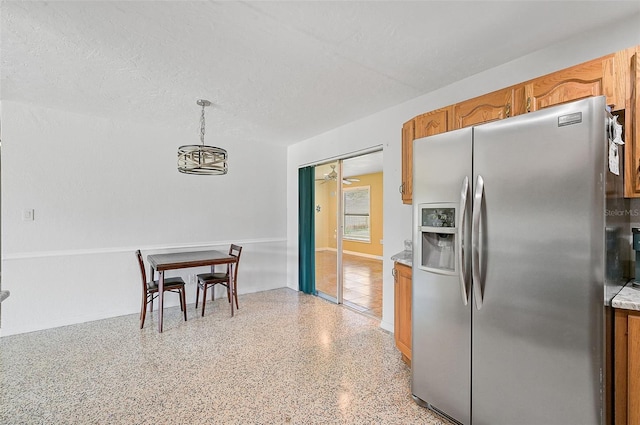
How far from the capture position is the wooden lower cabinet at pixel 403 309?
2.56 m

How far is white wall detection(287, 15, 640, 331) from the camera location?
2.01m

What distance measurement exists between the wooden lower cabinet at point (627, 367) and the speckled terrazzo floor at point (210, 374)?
95 centimetres

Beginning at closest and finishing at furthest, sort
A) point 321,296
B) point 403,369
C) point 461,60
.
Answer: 1. point 461,60
2. point 403,369
3. point 321,296

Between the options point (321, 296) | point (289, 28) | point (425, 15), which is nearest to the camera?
point (425, 15)

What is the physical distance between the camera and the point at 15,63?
244 centimetres

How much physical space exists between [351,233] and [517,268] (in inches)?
270

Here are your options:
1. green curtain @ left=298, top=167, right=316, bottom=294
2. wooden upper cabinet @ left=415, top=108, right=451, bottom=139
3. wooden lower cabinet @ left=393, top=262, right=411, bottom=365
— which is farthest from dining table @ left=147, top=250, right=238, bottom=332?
wooden upper cabinet @ left=415, top=108, right=451, bottom=139

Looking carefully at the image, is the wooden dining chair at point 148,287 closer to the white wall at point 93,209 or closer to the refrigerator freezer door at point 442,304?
the white wall at point 93,209

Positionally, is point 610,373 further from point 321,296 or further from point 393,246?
point 321,296

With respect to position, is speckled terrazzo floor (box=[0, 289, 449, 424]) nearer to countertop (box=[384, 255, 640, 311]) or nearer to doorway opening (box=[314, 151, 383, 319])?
doorway opening (box=[314, 151, 383, 319])

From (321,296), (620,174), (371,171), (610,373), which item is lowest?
(321,296)

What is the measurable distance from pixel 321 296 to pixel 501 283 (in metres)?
3.47

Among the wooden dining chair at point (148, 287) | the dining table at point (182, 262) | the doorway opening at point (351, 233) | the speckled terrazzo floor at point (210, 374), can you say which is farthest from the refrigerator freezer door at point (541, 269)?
the wooden dining chair at point (148, 287)

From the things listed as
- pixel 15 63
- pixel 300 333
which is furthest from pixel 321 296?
pixel 15 63
